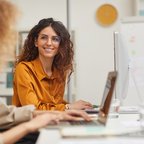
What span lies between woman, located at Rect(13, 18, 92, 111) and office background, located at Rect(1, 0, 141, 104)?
0.98 metres

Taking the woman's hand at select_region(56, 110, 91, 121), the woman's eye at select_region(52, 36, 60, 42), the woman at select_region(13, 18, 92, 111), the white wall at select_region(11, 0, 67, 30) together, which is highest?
the white wall at select_region(11, 0, 67, 30)

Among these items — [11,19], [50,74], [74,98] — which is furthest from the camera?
[74,98]

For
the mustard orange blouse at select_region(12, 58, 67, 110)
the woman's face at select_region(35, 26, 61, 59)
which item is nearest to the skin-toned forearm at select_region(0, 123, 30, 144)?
the mustard orange blouse at select_region(12, 58, 67, 110)

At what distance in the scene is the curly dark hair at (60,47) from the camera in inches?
95.5

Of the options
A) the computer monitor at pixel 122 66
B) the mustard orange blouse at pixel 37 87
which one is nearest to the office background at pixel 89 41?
the computer monitor at pixel 122 66

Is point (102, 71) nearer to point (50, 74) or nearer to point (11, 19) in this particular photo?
point (50, 74)

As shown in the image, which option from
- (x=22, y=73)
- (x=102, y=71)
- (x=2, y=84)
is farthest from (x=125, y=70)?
(x=2, y=84)

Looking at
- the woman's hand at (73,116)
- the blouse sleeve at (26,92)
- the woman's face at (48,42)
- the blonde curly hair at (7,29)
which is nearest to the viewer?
the blonde curly hair at (7,29)

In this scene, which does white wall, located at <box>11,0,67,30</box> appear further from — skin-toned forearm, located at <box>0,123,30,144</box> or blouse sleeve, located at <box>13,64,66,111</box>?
skin-toned forearm, located at <box>0,123,30,144</box>

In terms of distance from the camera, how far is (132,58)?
2.90 m

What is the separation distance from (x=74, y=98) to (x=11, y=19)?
2.57 meters

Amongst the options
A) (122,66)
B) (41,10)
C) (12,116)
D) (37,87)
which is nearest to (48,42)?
(37,87)

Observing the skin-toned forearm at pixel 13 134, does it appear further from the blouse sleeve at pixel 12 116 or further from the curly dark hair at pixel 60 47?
the curly dark hair at pixel 60 47

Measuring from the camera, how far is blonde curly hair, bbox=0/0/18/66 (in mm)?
942
